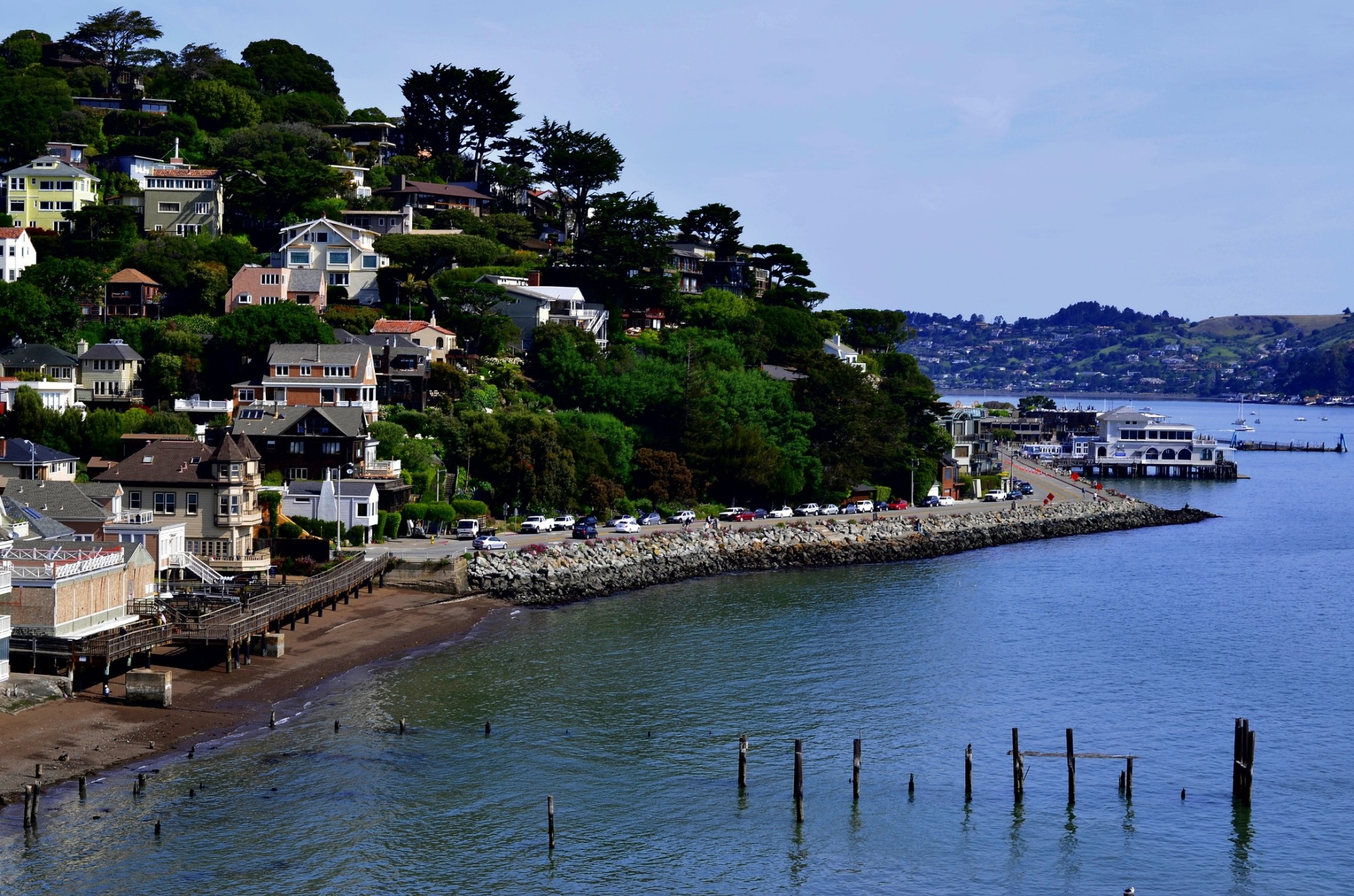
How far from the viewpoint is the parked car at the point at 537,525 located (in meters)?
75.8

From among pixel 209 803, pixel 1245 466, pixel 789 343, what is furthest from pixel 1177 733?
pixel 1245 466

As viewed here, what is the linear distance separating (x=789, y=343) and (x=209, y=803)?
83812 mm

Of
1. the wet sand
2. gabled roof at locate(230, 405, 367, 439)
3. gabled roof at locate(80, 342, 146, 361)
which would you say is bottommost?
the wet sand

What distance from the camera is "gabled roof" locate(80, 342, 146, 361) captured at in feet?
262

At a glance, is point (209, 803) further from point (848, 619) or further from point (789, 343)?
point (789, 343)

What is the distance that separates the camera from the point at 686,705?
157 ft

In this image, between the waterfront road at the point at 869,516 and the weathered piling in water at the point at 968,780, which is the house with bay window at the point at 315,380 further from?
the weathered piling in water at the point at 968,780

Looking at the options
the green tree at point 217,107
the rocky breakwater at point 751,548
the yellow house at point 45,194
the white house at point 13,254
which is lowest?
the rocky breakwater at point 751,548

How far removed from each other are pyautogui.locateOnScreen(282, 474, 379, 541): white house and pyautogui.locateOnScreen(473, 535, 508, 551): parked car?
5.36 m

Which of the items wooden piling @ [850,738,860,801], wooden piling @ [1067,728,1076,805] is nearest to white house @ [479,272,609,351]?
wooden piling @ [850,738,860,801]

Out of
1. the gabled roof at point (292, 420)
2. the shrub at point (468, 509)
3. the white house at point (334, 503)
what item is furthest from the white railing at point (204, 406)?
the shrub at point (468, 509)

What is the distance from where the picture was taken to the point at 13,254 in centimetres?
9206

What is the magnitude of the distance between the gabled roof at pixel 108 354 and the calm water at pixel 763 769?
3216 centimetres

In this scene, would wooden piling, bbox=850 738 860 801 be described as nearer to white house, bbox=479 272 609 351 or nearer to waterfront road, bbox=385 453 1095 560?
waterfront road, bbox=385 453 1095 560
